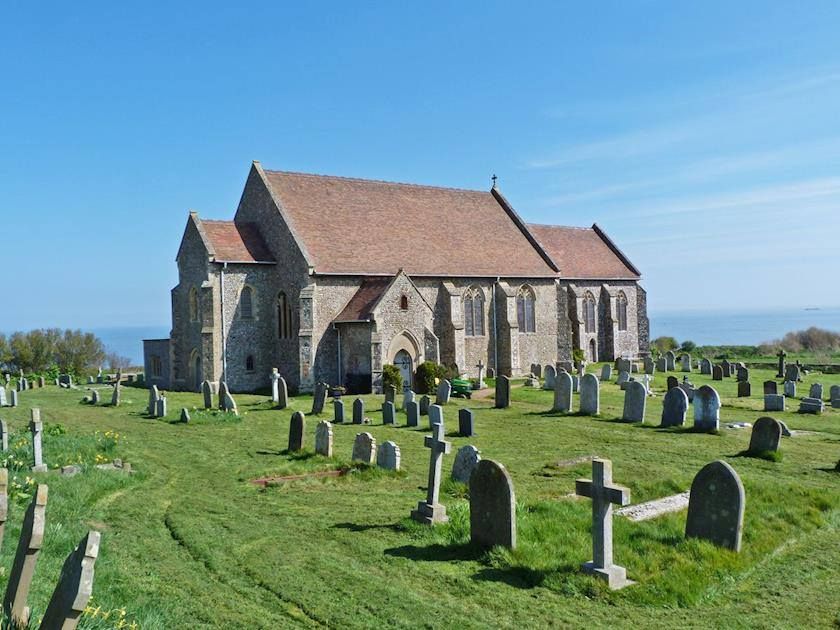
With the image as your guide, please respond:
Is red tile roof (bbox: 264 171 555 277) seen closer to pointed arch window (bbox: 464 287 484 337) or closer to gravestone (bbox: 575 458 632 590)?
pointed arch window (bbox: 464 287 484 337)

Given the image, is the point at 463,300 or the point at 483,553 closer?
the point at 483,553

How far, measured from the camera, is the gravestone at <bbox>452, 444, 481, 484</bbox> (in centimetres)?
1270

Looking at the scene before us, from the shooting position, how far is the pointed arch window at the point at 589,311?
4266 cm

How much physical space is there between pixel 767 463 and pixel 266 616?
1111cm

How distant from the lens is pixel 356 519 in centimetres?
1088

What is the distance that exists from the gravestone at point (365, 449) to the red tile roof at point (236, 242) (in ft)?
60.7

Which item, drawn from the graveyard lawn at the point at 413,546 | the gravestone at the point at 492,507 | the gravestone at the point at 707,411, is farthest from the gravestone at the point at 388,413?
the gravestone at the point at 492,507

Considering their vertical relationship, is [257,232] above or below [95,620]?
above

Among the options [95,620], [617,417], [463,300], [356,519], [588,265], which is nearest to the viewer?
[95,620]

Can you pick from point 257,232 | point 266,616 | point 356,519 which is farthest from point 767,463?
point 257,232

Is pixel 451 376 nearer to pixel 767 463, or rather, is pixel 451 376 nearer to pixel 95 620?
pixel 767 463

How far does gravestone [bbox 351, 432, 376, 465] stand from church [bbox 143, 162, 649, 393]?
14.7 meters

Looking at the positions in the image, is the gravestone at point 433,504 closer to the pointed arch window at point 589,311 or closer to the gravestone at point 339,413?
the gravestone at point 339,413

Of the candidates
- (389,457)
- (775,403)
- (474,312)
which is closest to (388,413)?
(389,457)
